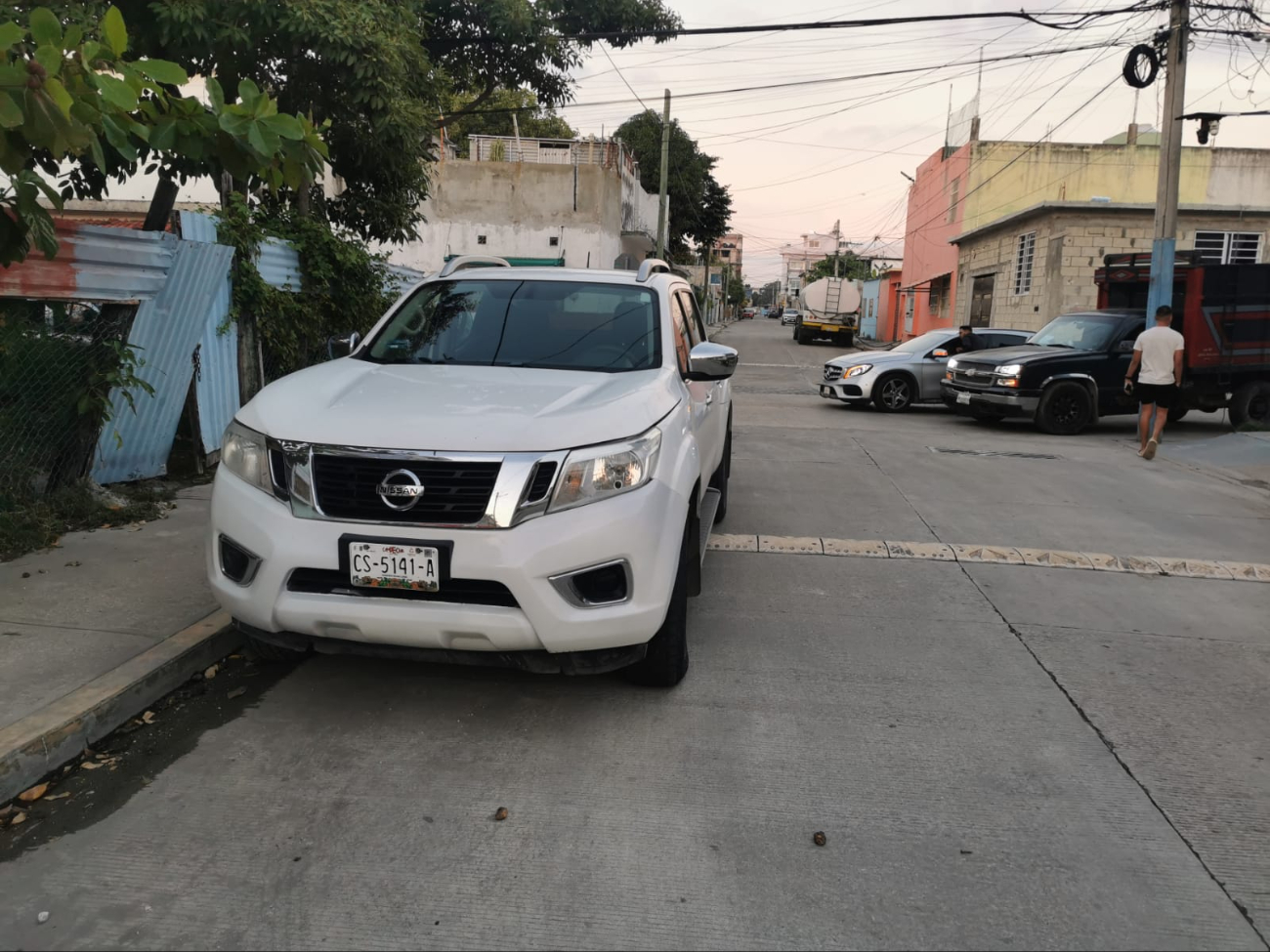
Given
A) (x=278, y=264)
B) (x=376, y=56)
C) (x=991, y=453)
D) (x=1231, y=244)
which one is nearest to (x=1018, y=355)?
(x=991, y=453)

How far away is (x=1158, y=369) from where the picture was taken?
11.4 meters

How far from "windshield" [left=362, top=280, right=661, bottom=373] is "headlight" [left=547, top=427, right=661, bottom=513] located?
3.59 ft

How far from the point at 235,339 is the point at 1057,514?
23.4ft

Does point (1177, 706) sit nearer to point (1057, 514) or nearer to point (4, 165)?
point (1057, 514)

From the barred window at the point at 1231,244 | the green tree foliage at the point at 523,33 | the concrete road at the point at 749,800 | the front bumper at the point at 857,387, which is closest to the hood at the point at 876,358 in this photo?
the front bumper at the point at 857,387

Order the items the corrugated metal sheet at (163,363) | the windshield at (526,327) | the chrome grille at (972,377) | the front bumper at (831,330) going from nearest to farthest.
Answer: the windshield at (526,327) → the corrugated metal sheet at (163,363) → the chrome grille at (972,377) → the front bumper at (831,330)

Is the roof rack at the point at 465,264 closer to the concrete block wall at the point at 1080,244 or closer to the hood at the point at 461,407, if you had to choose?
the hood at the point at 461,407

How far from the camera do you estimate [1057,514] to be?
7977 millimetres

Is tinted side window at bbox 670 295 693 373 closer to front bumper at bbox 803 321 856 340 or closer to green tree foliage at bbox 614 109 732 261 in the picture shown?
front bumper at bbox 803 321 856 340

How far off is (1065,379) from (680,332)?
33.0ft

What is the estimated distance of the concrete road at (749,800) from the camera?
262 centimetres

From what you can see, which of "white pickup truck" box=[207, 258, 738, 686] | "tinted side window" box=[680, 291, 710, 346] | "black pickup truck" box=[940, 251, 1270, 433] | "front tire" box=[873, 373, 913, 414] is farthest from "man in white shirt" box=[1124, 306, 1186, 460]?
"white pickup truck" box=[207, 258, 738, 686]

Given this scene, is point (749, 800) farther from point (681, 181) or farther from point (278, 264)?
point (681, 181)

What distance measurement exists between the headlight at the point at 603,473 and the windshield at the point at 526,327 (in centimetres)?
109
